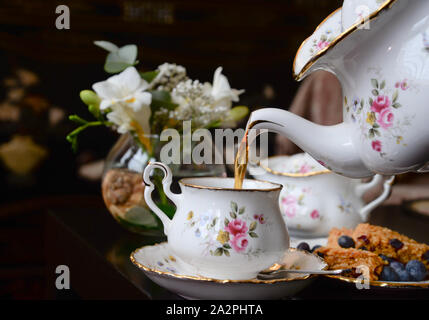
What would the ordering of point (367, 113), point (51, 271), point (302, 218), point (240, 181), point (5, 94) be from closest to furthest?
point (367, 113)
point (240, 181)
point (302, 218)
point (51, 271)
point (5, 94)

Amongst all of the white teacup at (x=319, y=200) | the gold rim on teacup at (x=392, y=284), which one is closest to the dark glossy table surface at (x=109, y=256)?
the gold rim on teacup at (x=392, y=284)

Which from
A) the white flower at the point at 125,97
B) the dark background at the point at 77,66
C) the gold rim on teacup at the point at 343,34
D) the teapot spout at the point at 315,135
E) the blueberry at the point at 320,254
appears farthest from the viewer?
the dark background at the point at 77,66

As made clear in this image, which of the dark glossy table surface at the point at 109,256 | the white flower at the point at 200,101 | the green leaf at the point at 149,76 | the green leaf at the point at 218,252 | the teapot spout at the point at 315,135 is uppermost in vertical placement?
the green leaf at the point at 149,76

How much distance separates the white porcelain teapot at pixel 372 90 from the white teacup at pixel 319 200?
332mm

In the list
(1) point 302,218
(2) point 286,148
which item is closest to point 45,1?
(2) point 286,148

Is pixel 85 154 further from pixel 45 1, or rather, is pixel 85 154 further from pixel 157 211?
pixel 157 211

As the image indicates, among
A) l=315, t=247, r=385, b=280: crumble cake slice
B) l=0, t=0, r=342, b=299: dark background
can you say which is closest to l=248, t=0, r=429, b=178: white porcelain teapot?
l=315, t=247, r=385, b=280: crumble cake slice

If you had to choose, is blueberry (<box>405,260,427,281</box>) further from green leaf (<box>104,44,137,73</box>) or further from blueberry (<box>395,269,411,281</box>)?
green leaf (<box>104,44,137,73</box>)

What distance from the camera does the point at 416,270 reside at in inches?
25.4

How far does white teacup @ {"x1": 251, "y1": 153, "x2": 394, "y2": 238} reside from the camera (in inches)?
Answer: 38.3

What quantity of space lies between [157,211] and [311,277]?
0.77 ft

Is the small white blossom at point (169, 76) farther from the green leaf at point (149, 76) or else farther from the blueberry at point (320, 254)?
the blueberry at point (320, 254)

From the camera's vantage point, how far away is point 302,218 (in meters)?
0.97

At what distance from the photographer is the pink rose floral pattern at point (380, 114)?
55cm
